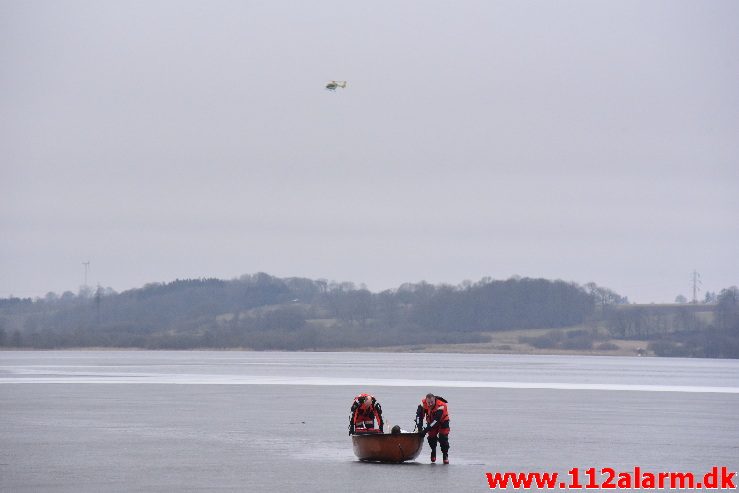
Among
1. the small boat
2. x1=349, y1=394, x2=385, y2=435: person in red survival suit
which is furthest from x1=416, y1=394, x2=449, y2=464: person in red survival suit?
x1=349, y1=394, x2=385, y2=435: person in red survival suit

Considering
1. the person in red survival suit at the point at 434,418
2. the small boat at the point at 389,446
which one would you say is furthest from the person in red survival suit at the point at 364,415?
the person in red survival suit at the point at 434,418

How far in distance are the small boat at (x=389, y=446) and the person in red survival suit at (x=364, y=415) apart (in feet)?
1.28

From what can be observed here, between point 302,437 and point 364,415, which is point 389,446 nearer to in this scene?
point 364,415

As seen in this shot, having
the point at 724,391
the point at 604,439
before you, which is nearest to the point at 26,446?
the point at 604,439

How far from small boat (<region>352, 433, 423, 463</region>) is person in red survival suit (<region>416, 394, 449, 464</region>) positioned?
33 cm

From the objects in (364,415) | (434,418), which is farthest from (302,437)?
(434,418)

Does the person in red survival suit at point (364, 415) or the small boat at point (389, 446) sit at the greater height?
the person in red survival suit at point (364, 415)

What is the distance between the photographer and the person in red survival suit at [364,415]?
1246 inches

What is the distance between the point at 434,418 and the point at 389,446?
1.61 metres

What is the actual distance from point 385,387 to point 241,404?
75.8 feet

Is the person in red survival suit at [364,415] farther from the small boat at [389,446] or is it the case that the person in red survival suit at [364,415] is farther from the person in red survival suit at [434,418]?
the person in red survival suit at [434,418]

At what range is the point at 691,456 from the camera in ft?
114

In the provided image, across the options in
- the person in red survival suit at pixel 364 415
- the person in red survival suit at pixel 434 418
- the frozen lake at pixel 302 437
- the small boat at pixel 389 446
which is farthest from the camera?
the person in red survival suit at pixel 364 415

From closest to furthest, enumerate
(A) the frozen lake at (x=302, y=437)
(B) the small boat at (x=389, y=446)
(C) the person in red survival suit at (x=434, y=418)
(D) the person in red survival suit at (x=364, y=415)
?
(A) the frozen lake at (x=302, y=437)
(C) the person in red survival suit at (x=434, y=418)
(B) the small boat at (x=389, y=446)
(D) the person in red survival suit at (x=364, y=415)
